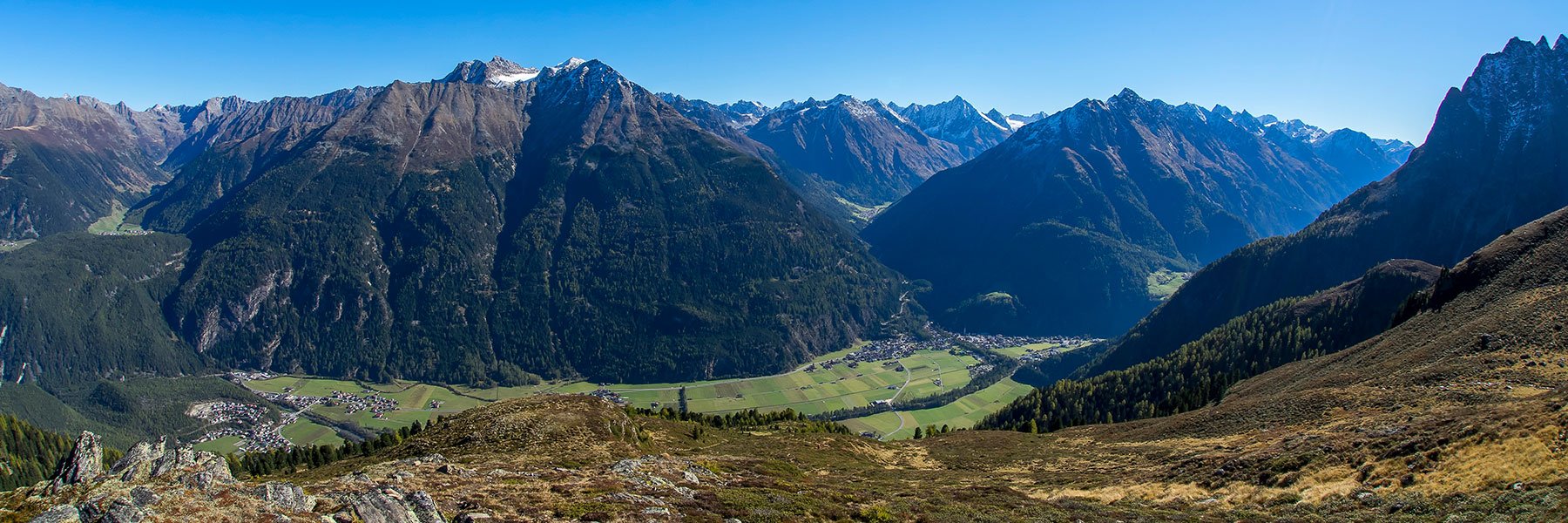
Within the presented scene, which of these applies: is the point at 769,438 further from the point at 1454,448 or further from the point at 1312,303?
the point at 1312,303

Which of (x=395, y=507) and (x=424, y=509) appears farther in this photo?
(x=424, y=509)

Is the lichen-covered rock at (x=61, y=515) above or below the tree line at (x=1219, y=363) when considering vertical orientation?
below

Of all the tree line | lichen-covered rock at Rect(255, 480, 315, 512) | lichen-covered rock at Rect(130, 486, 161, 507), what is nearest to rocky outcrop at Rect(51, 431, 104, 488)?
lichen-covered rock at Rect(255, 480, 315, 512)

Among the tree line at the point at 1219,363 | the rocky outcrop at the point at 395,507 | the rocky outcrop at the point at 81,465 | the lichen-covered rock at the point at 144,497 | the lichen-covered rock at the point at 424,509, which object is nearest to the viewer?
the lichen-covered rock at the point at 144,497

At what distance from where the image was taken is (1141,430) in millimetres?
108625

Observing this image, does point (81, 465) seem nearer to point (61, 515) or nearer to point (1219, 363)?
point (61, 515)

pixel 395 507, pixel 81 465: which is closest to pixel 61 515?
pixel 395 507

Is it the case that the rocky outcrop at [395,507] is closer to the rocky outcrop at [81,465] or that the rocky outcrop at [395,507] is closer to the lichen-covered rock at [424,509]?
the lichen-covered rock at [424,509]

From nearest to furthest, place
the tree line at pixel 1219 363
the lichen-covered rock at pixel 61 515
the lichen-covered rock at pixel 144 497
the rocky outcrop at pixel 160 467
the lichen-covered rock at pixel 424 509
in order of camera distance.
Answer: the lichen-covered rock at pixel 61 515 → the lichen-covered rock at pixel 144 497 → the lichen-covered rock at pixel 424 509 → the rocky outcrop at pixel 160 467 → the tree line at pixel 1219 363

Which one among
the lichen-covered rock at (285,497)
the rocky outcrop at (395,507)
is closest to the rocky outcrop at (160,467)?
→ the lichen-covered rock at (285,497)

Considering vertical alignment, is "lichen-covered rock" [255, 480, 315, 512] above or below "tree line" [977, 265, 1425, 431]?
below

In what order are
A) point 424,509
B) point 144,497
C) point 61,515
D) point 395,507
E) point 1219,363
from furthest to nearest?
point 1219,363 < point 424,509 < point 395,507 < point 144,497 < point 61,515

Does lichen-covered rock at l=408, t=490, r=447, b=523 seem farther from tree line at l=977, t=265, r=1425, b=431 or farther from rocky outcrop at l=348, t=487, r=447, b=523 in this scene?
tree line at l=977, t=265, r=1425, b=431

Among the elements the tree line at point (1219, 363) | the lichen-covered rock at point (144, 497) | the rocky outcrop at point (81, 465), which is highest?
the tree line at point (1219, 363)
